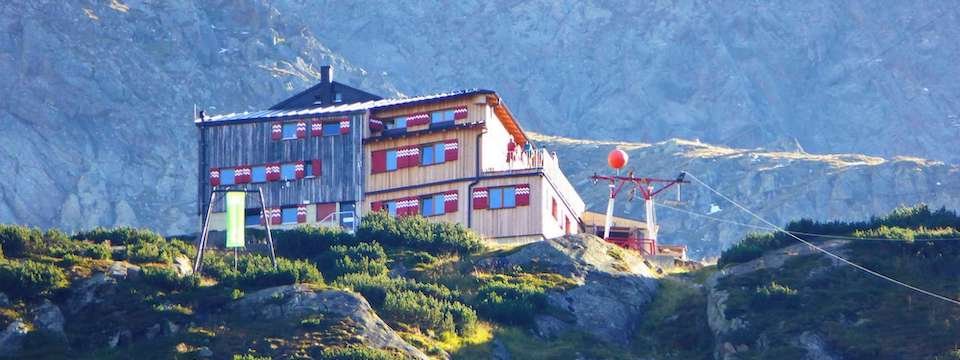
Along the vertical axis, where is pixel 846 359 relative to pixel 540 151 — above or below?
below

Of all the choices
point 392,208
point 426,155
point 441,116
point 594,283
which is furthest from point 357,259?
point 441,116

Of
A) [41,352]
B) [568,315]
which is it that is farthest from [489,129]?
[41,352]

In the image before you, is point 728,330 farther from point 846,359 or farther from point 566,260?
point 566,260

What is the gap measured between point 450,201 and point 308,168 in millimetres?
8371

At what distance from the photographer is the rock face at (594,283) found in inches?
2781

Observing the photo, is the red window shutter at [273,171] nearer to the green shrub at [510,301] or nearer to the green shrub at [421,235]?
the green shrub at [421,235]

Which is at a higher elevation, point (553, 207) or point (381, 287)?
point (553, 207)

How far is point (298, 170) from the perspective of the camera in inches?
3757

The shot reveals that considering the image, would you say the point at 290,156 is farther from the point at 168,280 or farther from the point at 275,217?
the point at 168,280

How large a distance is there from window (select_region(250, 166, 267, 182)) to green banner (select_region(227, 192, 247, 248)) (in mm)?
25525

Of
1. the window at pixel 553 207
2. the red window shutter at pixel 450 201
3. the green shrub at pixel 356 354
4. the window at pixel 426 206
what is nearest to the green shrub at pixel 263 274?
the green shrub at pixel 356 354

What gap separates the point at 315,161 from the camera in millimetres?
95375

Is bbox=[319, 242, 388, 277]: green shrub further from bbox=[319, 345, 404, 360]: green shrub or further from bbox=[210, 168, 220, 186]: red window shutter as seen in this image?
bbox=[210, 168, 220, 186]: red window shutter

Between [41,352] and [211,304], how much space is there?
7115 millimetres
